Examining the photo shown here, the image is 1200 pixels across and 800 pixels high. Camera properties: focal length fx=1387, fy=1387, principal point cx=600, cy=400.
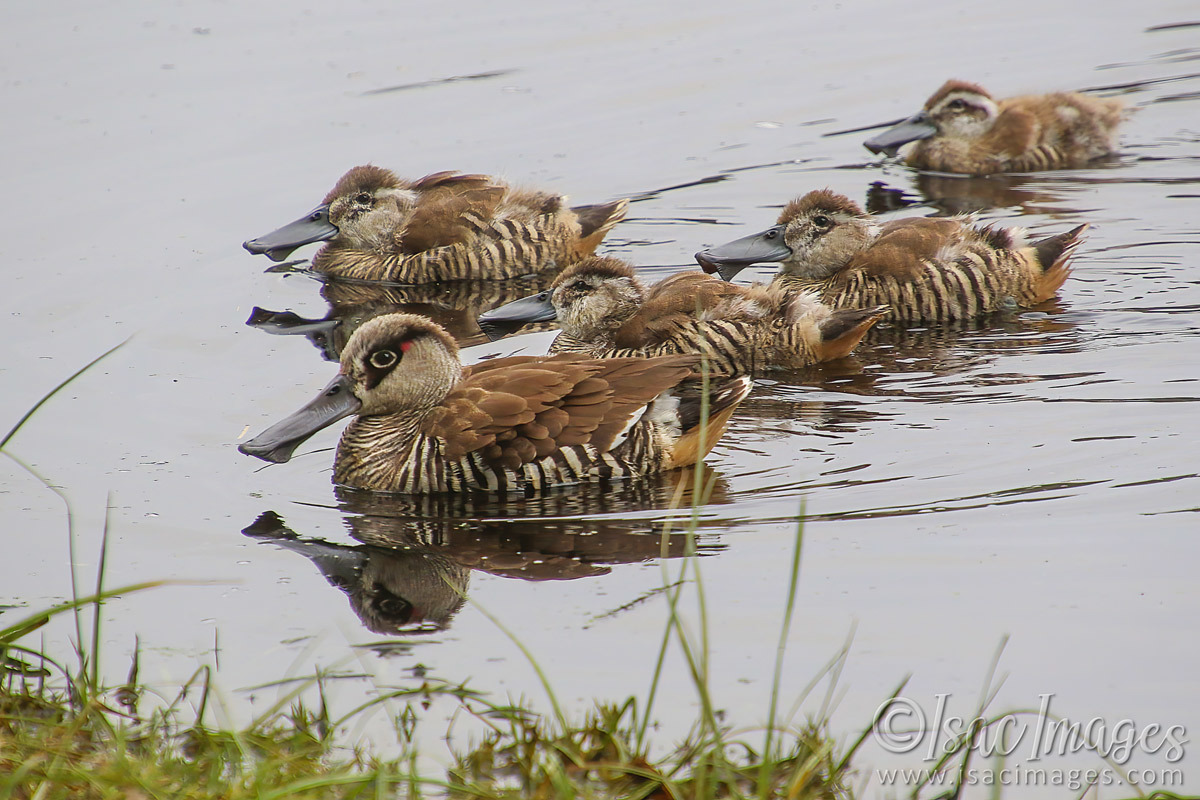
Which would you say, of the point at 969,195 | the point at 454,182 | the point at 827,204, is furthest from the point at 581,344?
the point at 969,195

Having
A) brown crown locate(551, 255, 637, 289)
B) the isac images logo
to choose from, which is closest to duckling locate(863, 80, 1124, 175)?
brown crown locate(551, 255, 637, 289)

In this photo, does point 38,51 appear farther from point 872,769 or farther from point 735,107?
point 872,769

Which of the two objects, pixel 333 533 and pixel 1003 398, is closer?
pixel 333 533

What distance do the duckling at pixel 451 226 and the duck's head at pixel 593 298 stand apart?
2216mm

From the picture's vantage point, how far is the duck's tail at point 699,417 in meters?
6.96

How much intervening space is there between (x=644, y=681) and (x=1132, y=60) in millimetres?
12124

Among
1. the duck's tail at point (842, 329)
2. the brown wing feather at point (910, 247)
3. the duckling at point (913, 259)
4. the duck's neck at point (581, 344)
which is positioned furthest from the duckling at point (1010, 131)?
the duck's neck at point (581, 344)

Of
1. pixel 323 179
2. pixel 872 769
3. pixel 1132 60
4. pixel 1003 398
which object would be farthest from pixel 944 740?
pixel 1132 60

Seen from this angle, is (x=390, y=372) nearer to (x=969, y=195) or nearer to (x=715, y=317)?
(x=715, y=317)

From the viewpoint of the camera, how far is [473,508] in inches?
265

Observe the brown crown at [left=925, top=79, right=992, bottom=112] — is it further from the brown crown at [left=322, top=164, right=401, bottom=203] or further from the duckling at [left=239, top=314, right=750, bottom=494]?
the duckling at [left=239, top=314, right=750, bottom=494]

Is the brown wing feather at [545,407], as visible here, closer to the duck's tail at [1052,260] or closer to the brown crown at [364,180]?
the duck's tail at [1052,260]

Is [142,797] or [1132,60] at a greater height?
[1132,60]

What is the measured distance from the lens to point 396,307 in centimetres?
1044
